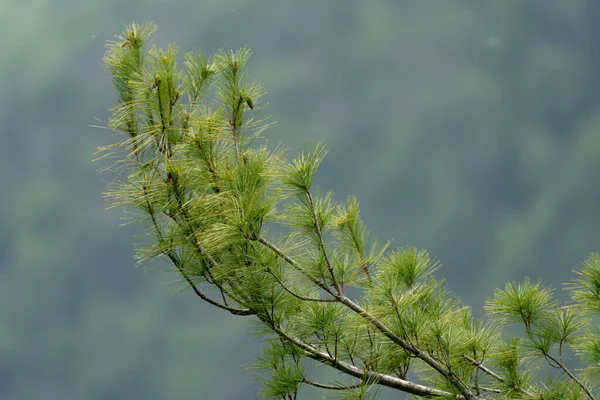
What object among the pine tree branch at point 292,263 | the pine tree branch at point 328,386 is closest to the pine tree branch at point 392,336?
the pine tree branch at point 292,263

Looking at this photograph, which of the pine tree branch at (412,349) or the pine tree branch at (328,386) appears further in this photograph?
the pine tree branch at (328,386)

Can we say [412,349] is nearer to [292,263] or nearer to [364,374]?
[364,374]

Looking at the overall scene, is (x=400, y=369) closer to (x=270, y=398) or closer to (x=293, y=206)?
(x=270, y=398)

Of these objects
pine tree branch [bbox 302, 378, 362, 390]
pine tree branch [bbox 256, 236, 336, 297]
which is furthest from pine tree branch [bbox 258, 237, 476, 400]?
pine tree branch [bbox 302, 378, 362, 390]

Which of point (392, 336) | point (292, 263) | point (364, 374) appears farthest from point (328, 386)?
point (292, 263)

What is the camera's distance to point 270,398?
2.41m

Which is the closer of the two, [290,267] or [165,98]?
[290,267]

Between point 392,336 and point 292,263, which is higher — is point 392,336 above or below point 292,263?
below

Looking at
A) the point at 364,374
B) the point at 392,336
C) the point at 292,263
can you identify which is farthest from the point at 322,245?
the point at 364,374

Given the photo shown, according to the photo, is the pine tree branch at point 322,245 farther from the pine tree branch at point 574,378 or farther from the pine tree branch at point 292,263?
the pine tree branch at point 574,378

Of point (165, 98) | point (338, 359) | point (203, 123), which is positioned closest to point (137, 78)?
point (165, 98)

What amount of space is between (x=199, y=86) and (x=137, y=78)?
0.67ft

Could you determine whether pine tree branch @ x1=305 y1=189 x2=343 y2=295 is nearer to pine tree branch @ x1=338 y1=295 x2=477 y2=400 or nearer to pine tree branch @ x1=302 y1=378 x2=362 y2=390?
pine tree branch @ x1=338 y1=295 x2=477 y2=400

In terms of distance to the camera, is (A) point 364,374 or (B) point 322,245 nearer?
(B) point 322,245
